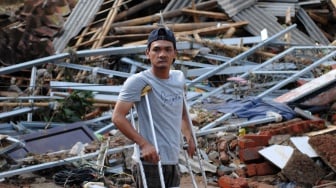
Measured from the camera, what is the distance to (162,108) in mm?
3584

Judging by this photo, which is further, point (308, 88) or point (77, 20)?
point (77, 20)

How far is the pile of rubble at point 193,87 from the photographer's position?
6758mm

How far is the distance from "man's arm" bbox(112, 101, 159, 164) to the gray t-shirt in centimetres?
6

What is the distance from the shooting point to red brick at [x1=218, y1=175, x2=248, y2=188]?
630cm

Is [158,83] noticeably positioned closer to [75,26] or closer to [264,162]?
[264,162]

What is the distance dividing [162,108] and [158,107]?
0.02 meters

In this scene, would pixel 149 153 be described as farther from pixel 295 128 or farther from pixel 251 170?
pixel 295 128

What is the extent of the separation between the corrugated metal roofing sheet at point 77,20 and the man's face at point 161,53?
829cm

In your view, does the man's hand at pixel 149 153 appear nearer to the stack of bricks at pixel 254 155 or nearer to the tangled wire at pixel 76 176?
the tangled wire at pixel 76 176

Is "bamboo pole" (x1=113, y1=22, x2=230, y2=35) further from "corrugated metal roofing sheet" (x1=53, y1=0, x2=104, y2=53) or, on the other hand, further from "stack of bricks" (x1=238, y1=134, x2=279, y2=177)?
"stack of bricks" (x1=238, y1=134, x2=279, y2=177)

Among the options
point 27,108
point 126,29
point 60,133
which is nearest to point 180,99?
point 60,133

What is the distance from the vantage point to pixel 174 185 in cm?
373

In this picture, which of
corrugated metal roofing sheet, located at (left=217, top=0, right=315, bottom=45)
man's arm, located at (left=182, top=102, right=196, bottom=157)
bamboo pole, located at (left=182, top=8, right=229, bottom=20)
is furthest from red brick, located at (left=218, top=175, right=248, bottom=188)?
bamboo pole, located at (left=182, top=8, right=229, bottom=20)

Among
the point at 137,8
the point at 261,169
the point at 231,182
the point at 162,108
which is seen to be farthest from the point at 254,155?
the point at 137,8
